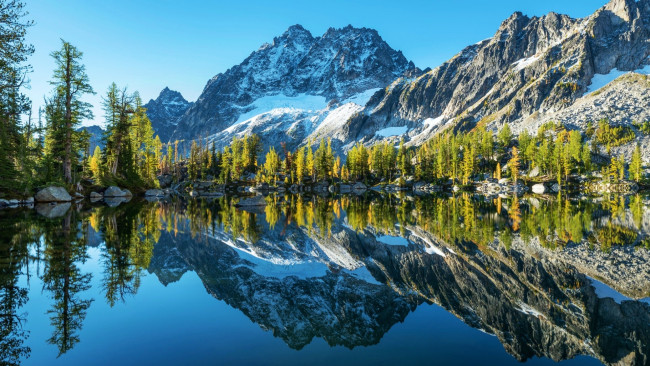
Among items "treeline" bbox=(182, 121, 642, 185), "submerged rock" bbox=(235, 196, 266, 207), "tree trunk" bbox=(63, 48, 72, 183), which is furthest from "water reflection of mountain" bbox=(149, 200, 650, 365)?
"treeline" bbox=(182, 121, 642, 185)

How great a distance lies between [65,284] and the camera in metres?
10.5

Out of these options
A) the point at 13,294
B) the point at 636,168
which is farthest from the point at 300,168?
the point at 636,168

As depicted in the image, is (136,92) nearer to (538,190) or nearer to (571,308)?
(571,308)

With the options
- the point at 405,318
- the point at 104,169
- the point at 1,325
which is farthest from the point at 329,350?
the point at 104,169

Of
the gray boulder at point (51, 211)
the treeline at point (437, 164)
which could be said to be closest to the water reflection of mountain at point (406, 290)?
the gray boulder at point (51, 211)

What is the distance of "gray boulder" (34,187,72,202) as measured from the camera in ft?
126

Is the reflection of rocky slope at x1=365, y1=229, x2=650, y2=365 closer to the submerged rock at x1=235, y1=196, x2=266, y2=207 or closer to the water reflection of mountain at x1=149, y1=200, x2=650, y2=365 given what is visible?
the water reflection of mountain at x1=149, y1=200, x2=650, y2=365

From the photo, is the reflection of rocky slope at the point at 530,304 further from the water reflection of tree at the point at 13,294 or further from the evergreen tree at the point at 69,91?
the evergreen tree at the point at 69,91

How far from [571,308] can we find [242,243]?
15.6m

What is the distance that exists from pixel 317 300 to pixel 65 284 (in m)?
7.84

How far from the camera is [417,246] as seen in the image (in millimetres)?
18828

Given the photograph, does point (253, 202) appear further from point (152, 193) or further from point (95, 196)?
point (152, 193)

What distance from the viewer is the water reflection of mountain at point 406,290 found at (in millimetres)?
8008

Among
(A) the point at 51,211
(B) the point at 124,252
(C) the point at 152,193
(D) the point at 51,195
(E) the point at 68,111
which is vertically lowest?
(B) the point at 124,252
